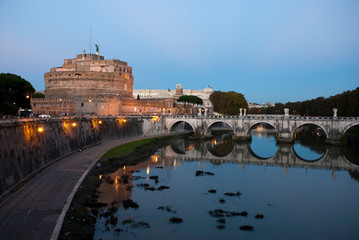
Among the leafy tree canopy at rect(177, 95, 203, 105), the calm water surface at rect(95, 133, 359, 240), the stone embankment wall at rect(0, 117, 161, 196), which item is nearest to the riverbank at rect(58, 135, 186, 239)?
the calm water surface at rect(95, 133, 359, 240)

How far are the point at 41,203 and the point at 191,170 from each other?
1683cm

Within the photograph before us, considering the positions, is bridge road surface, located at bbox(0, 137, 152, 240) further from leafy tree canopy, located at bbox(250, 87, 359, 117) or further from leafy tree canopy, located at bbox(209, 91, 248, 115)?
leafy tree canopy, located at bbox(209, 91, 248, 115)

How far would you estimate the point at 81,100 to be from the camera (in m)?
53.5

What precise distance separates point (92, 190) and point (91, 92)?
44.2m

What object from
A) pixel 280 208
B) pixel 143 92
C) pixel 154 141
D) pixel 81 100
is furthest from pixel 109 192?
pixel 143 92

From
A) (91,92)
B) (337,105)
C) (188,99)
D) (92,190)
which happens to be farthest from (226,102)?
(92,190)

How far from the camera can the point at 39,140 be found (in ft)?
75.5

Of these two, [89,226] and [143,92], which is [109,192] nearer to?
[89,226]

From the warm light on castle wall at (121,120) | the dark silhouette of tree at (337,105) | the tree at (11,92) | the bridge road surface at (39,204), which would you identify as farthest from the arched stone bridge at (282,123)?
the bridge road surface at (39,204)

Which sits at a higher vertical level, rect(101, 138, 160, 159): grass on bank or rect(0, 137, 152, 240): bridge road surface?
rect(101, 138, 160, 159): grass on bank

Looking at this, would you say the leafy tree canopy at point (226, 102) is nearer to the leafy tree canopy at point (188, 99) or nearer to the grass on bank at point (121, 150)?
the leafy tree canopy at point (188, 99)

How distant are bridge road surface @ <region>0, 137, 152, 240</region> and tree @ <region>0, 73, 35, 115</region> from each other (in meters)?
17.0

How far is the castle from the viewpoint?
53281mm

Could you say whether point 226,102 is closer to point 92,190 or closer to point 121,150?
point 121,150
